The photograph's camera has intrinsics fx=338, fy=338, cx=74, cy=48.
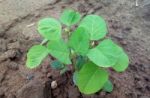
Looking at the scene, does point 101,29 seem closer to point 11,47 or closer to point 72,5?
point 11,47

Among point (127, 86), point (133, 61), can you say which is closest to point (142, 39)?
point (133, 61)

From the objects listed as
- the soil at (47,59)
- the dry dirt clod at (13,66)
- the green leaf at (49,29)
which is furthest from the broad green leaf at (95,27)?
the dry dirt clod at (13,66)

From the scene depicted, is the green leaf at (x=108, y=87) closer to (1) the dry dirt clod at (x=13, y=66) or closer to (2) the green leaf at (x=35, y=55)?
(2) the green leaf at (x=35, y=55)

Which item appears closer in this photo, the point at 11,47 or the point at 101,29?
the point at 101,29

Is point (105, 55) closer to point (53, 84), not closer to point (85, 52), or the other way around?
point (85, 52)

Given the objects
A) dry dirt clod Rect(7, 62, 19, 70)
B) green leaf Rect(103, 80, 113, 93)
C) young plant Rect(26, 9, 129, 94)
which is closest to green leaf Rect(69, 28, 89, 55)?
young plant Rect(26, 9, 129, 94)

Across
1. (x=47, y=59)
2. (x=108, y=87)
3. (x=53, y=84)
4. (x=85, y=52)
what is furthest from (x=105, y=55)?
(x=47, y=59)
